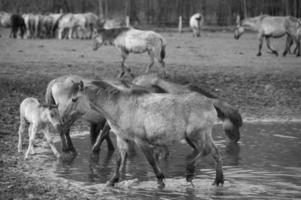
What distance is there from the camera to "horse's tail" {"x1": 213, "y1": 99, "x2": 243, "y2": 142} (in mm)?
12306

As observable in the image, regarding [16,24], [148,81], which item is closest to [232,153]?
[148,81]

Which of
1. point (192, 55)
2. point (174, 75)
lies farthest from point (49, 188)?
point (192, 55)

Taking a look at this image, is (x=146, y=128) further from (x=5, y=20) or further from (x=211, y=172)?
(x=5, y=20)

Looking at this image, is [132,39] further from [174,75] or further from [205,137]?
[205,137]

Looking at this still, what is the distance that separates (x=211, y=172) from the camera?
10383 millimetres

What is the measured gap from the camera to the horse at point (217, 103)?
39.8 feet

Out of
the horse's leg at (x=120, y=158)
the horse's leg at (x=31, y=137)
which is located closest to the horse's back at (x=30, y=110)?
the horse's leg at (x=31, y=137)

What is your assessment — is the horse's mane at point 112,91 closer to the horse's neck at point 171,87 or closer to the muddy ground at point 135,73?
the muddy ground at point 135,73

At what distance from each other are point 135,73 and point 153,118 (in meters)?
11.0

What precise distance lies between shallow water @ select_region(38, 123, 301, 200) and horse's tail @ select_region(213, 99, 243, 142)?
217mm

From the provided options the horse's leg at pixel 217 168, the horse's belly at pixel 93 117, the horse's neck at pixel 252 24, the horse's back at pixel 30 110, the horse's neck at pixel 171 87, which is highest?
the horse's neck at pixel 252 24

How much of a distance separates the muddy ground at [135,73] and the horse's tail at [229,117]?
115 inches

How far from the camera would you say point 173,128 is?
9.16 metres

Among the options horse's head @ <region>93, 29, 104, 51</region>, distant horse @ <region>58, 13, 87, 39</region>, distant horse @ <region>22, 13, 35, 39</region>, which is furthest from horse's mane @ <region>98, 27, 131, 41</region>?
distant horse @ <region>22, 13, 35, 39</region>
